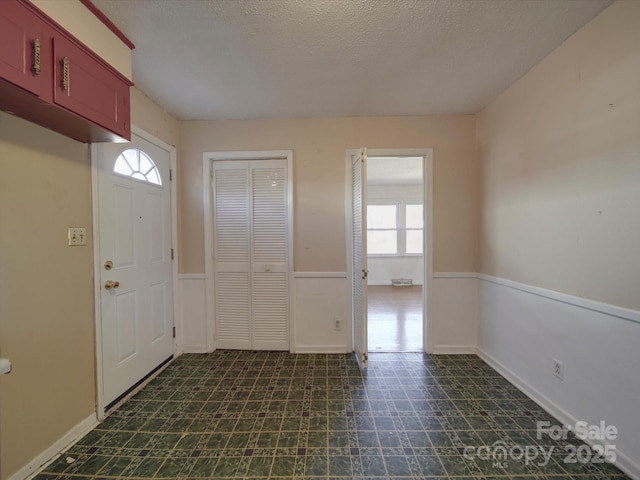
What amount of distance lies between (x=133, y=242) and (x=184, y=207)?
75cm

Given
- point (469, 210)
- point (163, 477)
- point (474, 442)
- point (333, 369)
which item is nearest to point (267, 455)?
point (163, 477)

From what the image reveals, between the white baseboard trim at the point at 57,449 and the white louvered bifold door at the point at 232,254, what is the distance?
1.21 metres

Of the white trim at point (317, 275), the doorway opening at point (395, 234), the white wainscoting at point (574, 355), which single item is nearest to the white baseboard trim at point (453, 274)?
the white wainscoting at point (574, 355)

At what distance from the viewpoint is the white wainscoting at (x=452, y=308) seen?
268 cm

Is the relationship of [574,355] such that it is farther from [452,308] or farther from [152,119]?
[152,119]

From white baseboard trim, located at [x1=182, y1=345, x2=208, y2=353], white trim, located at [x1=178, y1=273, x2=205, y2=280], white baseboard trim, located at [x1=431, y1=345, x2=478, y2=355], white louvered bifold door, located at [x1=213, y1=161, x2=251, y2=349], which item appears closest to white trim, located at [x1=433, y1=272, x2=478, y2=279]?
white baseboard trim, located at [x1=431, y1=345, x2=478, y2=355]

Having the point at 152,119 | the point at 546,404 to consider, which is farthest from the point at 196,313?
the point at 546,404

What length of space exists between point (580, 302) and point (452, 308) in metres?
1.19

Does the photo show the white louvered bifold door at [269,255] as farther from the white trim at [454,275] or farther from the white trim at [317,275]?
the white trim at [454,275]

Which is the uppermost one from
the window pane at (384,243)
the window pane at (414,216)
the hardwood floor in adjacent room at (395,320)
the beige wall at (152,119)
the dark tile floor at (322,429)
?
the beige wall at (152,119)

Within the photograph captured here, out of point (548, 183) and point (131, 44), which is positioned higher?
point (131, 44)

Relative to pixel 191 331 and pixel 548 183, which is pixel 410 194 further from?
pixel 191 331

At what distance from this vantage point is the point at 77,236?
1625 millimetres

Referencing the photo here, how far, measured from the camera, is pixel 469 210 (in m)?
2.67
